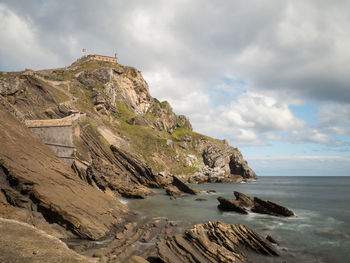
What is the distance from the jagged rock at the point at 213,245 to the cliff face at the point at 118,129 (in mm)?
28753

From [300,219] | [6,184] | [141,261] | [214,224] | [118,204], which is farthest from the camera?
[300,219]

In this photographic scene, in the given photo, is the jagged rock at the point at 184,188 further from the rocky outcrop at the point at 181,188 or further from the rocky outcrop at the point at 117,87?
the rocky outcrop at the point at 117,87

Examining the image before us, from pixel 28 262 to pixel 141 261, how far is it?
8574 millimetres

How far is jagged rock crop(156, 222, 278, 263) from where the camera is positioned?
17.6 meters

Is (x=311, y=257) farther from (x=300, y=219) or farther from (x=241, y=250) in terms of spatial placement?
(x=300, y=219)

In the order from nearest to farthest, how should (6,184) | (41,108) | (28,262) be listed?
(28,262)
(6,184)
(41,108)

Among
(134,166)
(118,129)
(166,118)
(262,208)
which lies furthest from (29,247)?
(166,118)

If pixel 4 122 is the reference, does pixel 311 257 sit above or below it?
below

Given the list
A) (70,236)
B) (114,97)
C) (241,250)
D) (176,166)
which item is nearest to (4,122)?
(70,236)

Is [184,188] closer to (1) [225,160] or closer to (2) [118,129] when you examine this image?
(2) [118,129]

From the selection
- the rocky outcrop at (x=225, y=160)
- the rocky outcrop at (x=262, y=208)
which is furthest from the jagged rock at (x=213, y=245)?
the rocky outcrop at (x=225, y=160)

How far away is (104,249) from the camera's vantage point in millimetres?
18578

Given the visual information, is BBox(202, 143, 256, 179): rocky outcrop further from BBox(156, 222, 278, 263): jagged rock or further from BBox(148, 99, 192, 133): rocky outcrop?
BBox(156, 222, 278, 263): jagged rock

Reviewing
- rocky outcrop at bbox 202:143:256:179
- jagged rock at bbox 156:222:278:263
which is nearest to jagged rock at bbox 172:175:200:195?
jagged rock at bbox 156:222:278:263
